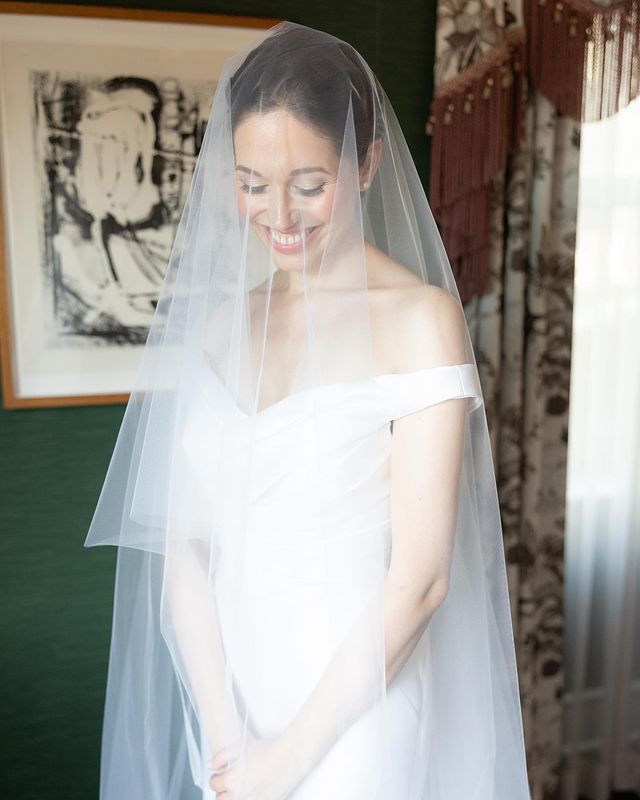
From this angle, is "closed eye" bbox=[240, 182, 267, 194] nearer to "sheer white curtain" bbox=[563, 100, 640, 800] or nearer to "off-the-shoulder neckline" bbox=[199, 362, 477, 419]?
"off-the-shoulder neckline" bbox=[199, 362, 477, 419]

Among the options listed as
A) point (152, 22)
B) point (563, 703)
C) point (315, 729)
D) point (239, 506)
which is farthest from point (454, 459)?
point (563, 703)

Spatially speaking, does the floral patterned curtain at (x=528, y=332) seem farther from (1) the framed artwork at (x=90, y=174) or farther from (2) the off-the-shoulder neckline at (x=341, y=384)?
(2) the off-the-shoulder neckline at (x=341, y=384)

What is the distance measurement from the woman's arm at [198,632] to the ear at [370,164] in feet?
1.91

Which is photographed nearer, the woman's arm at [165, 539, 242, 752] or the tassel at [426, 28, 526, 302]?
the woman's arm at [165, 539, 242, 752]

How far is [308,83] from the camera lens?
1007 millimetres

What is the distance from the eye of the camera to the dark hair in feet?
3.30

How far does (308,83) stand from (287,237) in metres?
0.20

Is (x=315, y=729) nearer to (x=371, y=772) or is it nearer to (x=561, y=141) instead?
(x=371, y=772)

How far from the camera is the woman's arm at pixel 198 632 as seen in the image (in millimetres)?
1184

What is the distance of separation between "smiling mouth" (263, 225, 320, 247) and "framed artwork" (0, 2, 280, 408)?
0.85m

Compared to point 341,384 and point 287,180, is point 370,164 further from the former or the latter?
point 341,384

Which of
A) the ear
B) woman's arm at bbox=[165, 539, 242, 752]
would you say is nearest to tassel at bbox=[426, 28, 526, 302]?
the ear

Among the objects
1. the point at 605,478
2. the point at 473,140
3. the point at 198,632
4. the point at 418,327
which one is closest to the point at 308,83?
the point at 418,327

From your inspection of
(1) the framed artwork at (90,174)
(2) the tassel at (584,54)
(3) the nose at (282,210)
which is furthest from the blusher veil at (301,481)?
(2) the tassel at (584,54)
